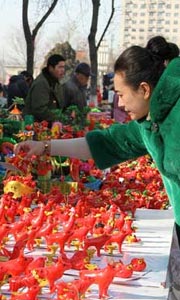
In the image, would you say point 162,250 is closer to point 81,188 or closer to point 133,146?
point 133,146

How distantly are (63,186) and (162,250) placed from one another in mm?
725

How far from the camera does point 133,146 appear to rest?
154 centimetres

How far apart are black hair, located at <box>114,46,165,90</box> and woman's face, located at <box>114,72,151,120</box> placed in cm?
1

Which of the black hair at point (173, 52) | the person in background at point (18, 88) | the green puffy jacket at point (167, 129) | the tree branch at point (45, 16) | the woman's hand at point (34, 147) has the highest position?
the tree branch at point (45, 16)

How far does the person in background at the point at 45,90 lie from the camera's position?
376cm

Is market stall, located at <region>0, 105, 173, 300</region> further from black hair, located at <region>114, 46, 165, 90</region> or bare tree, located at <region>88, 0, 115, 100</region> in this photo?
bare tree, located at <region>88, 0, 115, 100</region>

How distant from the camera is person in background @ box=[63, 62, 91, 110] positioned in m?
4.60

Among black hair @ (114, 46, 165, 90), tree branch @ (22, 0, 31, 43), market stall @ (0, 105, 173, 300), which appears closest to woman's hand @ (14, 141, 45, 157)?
market stall @ (0, 105, 173, 300)

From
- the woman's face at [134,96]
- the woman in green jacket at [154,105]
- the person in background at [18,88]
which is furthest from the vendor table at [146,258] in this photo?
the person in background at [18,88]

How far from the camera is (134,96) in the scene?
1280 millimetres

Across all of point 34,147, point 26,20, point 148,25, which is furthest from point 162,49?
point 148,25

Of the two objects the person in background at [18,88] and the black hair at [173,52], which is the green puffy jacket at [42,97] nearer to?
the person in background at [18,88]

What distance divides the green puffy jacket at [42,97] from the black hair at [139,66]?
249cm

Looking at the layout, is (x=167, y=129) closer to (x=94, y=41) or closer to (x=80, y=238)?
(x=80, y=238)
